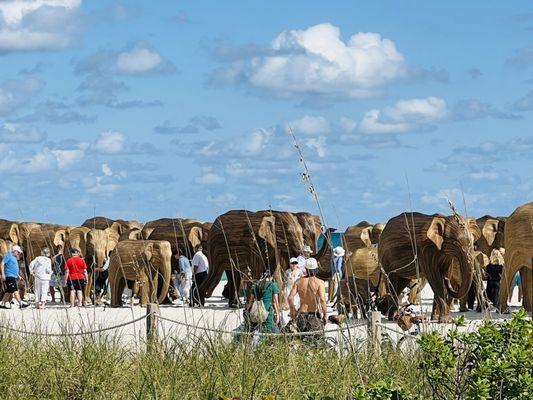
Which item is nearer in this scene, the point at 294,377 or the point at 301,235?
the point at 294,377

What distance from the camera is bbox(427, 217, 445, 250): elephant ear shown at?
2091 cm

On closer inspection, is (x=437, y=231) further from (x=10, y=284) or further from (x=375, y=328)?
(x=375, y=328)

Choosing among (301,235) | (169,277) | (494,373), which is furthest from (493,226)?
(494,373)

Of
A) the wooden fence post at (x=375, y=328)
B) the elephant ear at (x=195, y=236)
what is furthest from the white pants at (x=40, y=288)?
the wooden fence post at (x=375, y=328)

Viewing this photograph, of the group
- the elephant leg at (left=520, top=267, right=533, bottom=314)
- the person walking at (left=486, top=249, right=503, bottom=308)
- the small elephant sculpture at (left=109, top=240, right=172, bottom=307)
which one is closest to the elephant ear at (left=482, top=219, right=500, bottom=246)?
the person walking at (left=486, top=249, right=503, bottom=308)

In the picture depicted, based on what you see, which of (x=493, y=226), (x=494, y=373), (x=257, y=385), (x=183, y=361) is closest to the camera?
(x=494, y=373)

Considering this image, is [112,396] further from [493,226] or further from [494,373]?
[493,226]

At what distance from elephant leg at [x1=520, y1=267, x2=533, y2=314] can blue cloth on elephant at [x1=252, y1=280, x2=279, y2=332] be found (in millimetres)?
10310

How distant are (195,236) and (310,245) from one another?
12.3 ft

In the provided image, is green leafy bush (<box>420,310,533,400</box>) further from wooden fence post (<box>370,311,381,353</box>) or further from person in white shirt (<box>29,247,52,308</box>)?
person in white shirt (<box>29,247,52,308</box>)

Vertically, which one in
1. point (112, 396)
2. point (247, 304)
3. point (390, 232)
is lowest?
point (112, 396)

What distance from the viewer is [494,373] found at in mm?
6477

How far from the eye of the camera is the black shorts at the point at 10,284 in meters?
23.3

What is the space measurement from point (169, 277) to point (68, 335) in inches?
638
